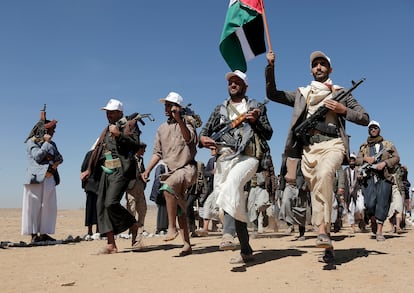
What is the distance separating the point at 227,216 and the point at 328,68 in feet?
7.47

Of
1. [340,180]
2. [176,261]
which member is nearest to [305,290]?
[176,261]

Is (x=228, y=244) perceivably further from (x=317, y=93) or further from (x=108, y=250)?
(x=108, y=250)

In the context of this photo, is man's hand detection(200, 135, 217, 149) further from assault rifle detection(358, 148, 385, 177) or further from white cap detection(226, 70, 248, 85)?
assault rifle detection(358, 148, 385, 177)

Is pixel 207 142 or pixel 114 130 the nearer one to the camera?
pixel 207 142

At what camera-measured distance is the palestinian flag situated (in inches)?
247

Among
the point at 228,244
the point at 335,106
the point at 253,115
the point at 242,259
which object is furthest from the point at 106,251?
the point at 335,106

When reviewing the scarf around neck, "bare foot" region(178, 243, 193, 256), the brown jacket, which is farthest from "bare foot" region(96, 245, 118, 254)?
the scarf around neck

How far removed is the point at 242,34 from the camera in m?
6.41

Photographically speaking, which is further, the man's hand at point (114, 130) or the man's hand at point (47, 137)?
the man's hand at point (47, 137)

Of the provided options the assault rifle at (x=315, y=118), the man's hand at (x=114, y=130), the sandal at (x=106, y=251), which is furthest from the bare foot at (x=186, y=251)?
the assault rifle at (x=315, y=118)

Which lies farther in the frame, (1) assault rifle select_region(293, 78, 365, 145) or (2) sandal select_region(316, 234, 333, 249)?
(1) assault rifle select_region(293, 78, 365, 145)

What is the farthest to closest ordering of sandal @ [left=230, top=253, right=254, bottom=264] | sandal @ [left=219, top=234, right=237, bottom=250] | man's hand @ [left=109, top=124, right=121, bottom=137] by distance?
man's hand @ [left=109, top=124, right=121, bottom=137] < sandal @ [left=230, top=253, right=254, bottom=264] < sandal @ [left=219, top=234, right=237, bottom=250]

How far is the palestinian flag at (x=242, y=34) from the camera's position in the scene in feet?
20.6

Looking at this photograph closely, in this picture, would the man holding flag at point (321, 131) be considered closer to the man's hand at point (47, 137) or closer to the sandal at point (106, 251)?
the sandal at point (106, 251)
